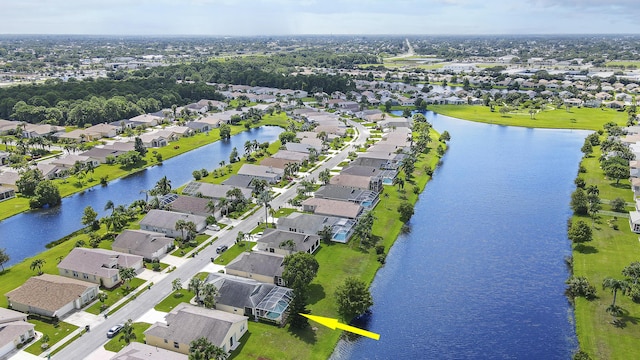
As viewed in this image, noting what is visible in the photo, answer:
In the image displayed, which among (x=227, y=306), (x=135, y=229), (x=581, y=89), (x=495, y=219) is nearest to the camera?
(x=227, y=306)

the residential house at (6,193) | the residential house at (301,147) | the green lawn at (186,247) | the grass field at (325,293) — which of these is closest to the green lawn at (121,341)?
the grass field at (325,293)

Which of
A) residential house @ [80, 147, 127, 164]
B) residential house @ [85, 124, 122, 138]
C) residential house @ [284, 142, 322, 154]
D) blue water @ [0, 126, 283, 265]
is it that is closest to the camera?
blue water @ [0, 126, 283, 265]

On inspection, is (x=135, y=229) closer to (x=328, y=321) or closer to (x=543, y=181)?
(x=328, y=321)

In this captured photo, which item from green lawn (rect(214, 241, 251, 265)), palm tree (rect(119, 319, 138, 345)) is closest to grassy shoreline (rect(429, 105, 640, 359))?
green lawn (rect(214, 241, 251, 265))

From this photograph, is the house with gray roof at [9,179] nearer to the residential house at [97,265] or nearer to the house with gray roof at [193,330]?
the residential house at [97,265]

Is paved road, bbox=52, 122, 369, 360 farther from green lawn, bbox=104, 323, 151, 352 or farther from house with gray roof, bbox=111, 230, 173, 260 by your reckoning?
house with gray roof, bbox=111, 230, 173, 260

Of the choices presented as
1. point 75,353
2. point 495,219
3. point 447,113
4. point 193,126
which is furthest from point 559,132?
point 75,353
